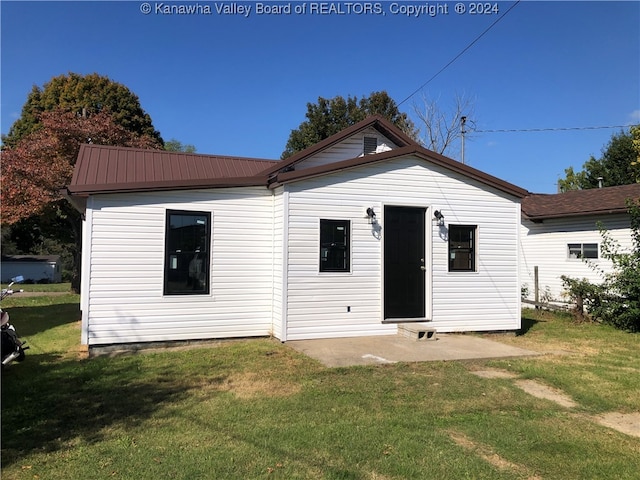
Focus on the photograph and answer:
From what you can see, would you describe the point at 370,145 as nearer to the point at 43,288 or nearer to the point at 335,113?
the point at 335,113

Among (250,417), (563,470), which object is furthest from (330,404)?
(563,470)

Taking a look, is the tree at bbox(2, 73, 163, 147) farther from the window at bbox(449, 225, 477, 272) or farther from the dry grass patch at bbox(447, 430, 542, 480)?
the dry grass patch at bbox(447, 430, 542, 480)

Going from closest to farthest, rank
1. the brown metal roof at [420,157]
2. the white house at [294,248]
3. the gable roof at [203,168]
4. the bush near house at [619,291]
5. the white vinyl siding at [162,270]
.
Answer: the white vinyl siding at [162,270]
the white house at [294,248]
the gable roof at [203,168]
the brown metal roof at [420,157]
the bush near house at [619,291]

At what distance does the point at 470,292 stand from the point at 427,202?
6.46 feet

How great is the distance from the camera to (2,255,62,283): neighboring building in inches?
1706

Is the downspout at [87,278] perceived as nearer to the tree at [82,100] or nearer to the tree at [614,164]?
the tree at [82,100]

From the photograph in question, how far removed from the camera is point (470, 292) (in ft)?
30.5

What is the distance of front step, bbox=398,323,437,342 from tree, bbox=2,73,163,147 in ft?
74.5

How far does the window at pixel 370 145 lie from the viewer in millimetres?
10695

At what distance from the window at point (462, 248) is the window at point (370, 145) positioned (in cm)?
271

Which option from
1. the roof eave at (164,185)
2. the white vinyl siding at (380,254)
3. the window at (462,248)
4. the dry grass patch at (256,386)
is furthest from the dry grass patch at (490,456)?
the roof eave at (164,185)

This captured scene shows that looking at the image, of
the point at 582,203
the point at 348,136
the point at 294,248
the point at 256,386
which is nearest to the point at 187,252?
the point at 294,248

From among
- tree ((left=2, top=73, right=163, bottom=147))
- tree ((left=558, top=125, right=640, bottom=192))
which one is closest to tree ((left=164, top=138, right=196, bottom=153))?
tree ((left=2, top=73, right=163, bottom=147))

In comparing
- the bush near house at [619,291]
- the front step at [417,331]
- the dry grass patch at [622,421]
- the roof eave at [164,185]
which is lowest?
the dry grass patch at [622,421]
